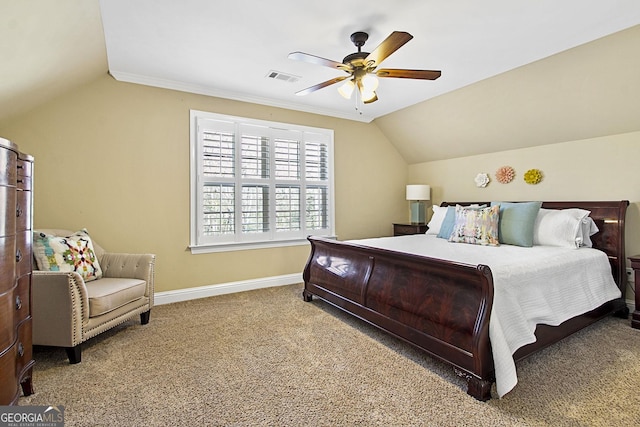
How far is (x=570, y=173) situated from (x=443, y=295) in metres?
2.78

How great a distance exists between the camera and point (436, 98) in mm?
4223

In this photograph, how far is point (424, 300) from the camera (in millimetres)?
2289

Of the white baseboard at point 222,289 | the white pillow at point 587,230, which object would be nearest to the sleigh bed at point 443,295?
the white pillow at point 587,230

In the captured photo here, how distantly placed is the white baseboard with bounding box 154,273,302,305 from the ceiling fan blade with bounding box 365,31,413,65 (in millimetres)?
2993

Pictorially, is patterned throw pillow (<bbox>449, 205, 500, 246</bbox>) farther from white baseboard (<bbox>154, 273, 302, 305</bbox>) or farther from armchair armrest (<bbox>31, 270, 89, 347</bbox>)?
armchair armrest (<bbox>31, 270, 89, 347</bbox>)

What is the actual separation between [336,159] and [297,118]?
2.78 ft

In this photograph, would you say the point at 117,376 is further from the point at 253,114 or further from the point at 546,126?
the point at 546,126

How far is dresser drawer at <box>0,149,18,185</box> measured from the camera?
145 centimetres

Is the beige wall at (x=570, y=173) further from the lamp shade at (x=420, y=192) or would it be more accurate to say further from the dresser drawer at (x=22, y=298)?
the dresser drawer at (x=22, y=298)

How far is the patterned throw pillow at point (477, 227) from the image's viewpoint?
337cm

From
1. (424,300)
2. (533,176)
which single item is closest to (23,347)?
(424,300)

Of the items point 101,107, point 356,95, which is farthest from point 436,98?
point 101,107

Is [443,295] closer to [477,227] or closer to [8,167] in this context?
[477,227]

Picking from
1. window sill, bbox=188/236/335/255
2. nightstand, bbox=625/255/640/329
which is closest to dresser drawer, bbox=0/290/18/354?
window sill, bbox=188/236/335/255
